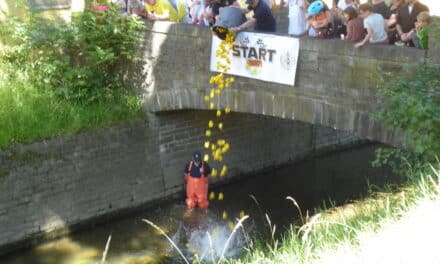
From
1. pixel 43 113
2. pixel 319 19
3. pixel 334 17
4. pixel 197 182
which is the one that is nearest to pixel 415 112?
pixel 319 19

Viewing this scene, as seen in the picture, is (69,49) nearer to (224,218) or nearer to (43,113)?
(43,113)

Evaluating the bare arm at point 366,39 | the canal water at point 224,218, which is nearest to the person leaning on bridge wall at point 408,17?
the bare arm at point 366,39

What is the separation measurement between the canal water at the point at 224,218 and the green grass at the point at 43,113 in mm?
2006

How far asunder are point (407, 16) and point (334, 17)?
1.58 metres

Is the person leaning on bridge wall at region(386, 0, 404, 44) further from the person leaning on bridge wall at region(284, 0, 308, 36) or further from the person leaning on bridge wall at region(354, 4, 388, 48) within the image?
the person leaning on bridge wall at region(284, 0, 308, 36)

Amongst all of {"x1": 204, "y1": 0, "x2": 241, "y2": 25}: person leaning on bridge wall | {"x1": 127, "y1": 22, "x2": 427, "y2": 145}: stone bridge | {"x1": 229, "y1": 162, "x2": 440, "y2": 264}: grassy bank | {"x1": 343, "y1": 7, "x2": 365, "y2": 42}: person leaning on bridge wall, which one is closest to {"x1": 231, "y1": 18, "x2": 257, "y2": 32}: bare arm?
{"x1": 204, "y1": 0, "x2": 241, "y2": 25}: person leaning on bridge wall

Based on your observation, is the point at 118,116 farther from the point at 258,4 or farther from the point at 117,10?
the point at 258,4

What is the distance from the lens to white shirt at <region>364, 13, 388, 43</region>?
965 cm

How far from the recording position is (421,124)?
25.2ft

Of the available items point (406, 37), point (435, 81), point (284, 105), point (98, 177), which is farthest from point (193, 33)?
point (435, 81)

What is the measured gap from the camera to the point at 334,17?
11.1 metres

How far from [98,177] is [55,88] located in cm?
198

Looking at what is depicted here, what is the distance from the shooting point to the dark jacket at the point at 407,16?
9628 millimetres

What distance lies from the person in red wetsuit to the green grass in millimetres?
1557
